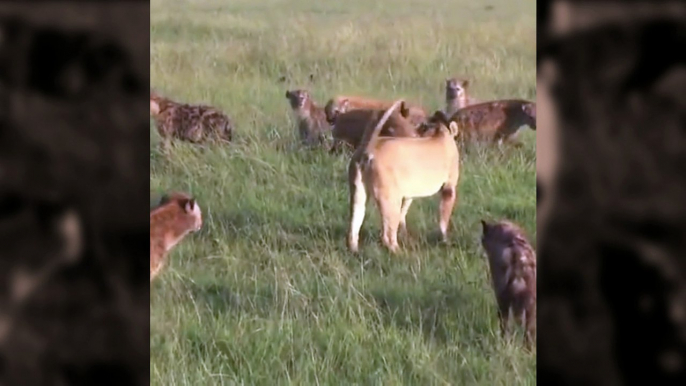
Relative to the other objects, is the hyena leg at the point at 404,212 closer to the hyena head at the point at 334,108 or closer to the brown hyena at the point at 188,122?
the hyena head at the point at 334,108

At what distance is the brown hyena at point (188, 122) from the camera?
7.63 feet

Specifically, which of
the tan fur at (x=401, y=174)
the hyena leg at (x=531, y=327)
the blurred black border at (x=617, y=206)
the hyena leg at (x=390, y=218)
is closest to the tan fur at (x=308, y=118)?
the tan fur at (x=401, y=174)

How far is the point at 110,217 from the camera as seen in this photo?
87.7 inches

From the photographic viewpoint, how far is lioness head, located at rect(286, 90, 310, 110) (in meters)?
2.34

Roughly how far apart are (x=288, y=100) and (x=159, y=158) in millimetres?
386

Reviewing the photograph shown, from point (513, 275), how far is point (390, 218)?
36 centimetres

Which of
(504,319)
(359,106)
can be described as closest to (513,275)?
(504,319)

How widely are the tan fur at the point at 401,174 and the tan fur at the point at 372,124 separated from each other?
3 centimetres

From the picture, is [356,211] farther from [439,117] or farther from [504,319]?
[504,319]

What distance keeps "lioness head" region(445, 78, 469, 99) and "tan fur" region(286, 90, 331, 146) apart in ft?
1.13

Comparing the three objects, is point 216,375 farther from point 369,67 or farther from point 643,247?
point 643,247

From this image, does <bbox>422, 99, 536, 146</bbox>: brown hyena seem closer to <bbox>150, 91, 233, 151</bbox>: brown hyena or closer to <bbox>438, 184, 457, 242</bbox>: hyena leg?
<bbox>438, 184, 457, 242</bbox>: hyena leg

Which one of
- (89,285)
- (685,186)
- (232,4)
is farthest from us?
(232,4)

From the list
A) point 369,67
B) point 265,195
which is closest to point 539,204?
point 369,67
